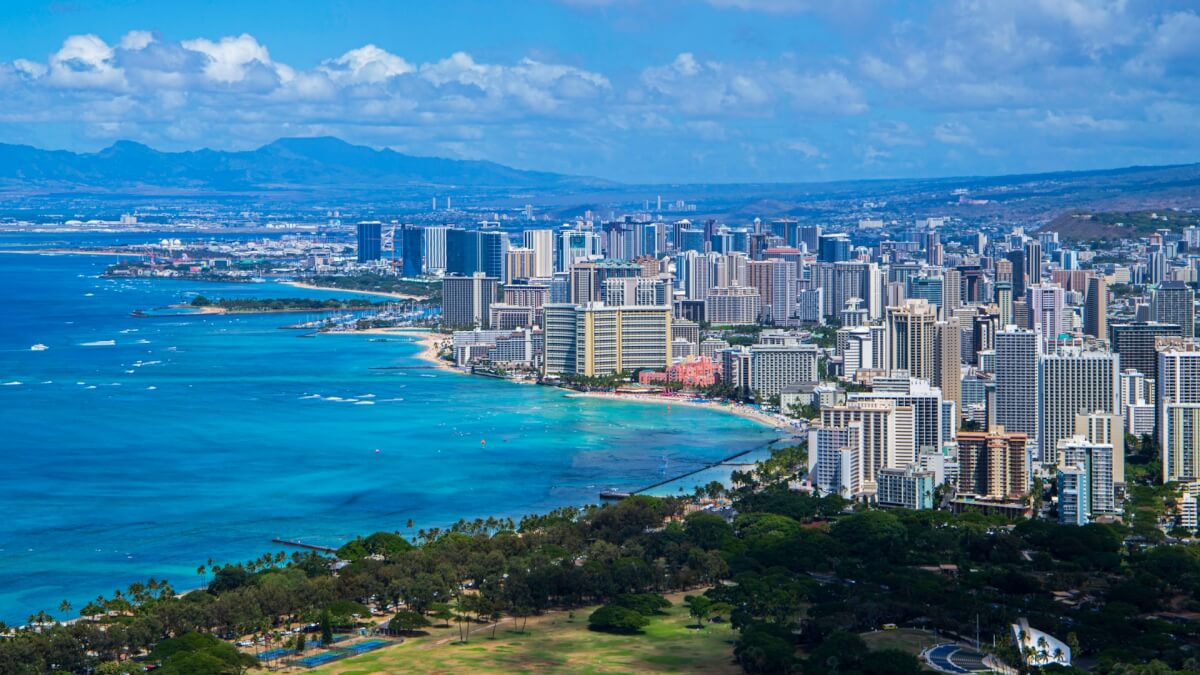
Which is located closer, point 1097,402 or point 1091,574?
point 1091,574

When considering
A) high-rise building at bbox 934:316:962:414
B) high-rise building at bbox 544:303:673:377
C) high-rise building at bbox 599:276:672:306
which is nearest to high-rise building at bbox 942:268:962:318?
high-rise building at bbox 599:276:672:306

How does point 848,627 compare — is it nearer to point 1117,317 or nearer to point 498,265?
point 1117,317

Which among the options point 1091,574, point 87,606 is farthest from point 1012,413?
point 87,606

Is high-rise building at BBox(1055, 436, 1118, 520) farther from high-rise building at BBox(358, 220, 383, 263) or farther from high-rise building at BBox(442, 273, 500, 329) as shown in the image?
Result: high-rise building at BBox(358, 220, 383, 263)

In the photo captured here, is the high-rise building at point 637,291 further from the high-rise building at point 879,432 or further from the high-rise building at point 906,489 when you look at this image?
the high-rise building at point 906,489

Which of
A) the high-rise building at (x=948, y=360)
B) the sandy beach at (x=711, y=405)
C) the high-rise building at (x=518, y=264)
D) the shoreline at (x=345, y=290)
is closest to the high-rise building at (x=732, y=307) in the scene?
the high-rise building at (x=518, y=264)

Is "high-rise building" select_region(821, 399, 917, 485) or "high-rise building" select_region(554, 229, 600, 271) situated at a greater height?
"high-rise building" select_region(554, 229, 600, 271)
